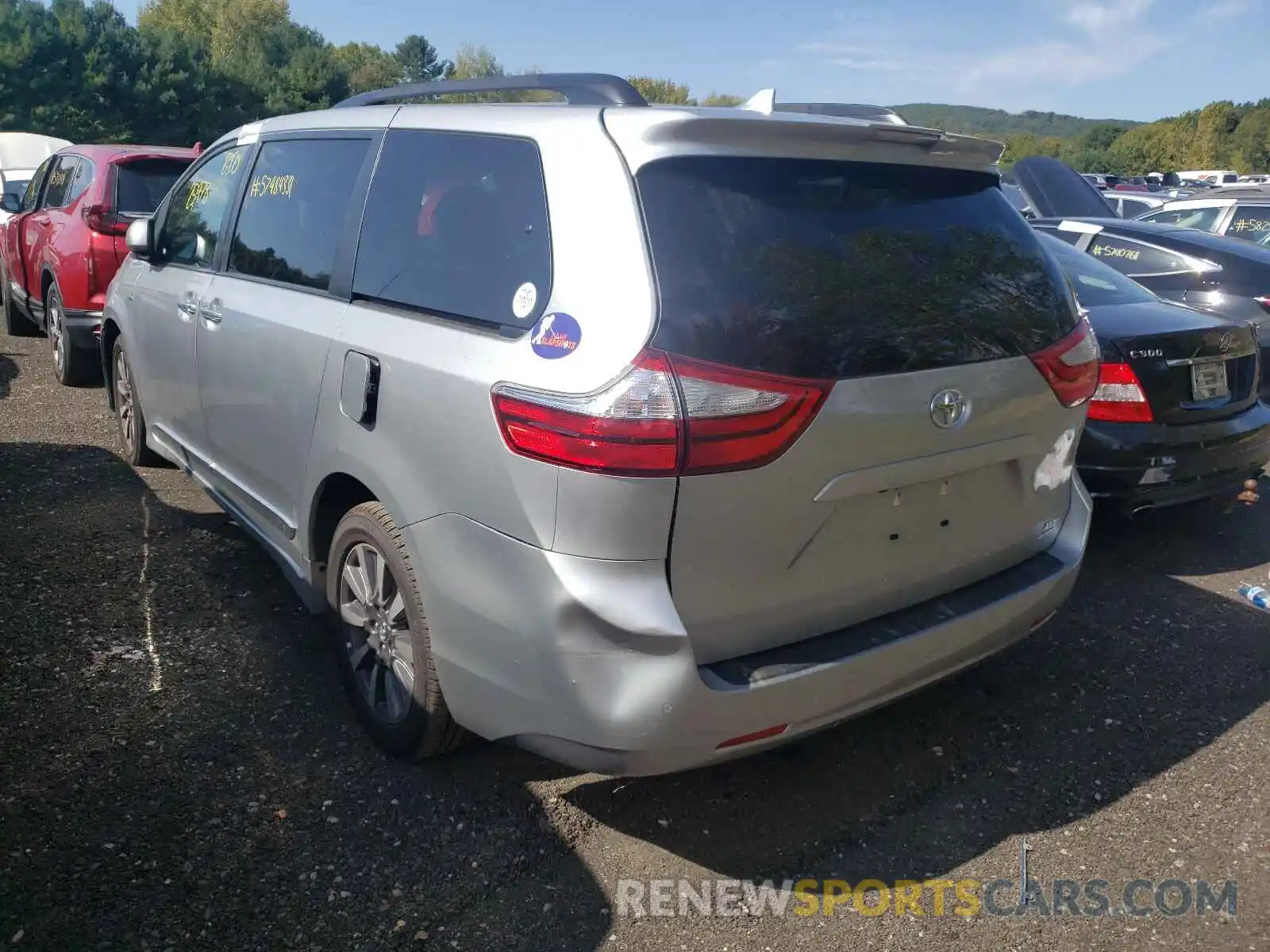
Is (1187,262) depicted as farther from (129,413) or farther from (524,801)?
(129,413)

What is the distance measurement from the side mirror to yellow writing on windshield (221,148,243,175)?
2.03ft

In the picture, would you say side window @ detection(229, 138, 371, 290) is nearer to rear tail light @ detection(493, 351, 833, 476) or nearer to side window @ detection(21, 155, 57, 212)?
rear tail light @ detection(493, 351, 833, 476)

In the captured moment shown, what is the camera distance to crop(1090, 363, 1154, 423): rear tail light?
14.4 feet

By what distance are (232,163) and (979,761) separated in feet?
12.2

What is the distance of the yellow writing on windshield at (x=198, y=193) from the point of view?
14.5ft

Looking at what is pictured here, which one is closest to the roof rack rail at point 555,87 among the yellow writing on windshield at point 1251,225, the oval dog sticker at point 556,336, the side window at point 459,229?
the side window at point 459,229

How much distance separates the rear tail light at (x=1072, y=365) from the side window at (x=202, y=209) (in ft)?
10.3

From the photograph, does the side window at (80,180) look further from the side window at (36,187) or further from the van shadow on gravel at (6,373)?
the van shadow on gravel at (6,373)

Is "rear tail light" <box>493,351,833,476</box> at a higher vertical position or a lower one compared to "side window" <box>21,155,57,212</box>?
lower

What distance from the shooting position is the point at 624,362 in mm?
2172

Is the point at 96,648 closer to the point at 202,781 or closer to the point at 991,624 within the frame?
the point at 202,781

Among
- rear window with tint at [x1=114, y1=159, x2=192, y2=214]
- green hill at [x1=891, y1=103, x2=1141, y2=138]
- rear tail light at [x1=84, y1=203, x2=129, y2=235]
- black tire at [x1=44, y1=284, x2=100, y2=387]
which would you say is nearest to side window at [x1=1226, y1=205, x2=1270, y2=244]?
rear window with tint at [x1=114, y1=159, x2=192, y2=214]

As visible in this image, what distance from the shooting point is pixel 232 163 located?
423cm

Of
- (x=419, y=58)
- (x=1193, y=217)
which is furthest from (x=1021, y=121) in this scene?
(x=1193, y=217)
